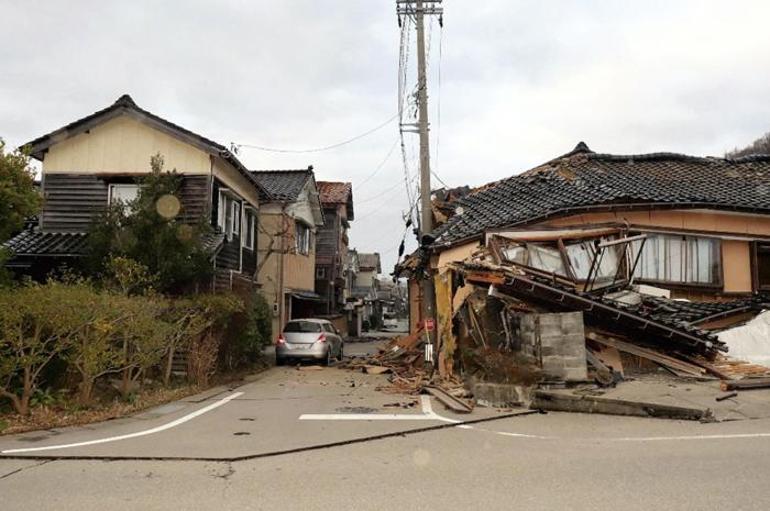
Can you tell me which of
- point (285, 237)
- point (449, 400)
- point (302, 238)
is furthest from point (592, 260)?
point (302, 238)

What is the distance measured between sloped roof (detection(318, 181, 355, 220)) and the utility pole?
71.7 ft

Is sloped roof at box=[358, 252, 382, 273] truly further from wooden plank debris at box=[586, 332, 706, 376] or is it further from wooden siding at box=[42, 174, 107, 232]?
wooden plank debris at box=[586, 332, 706, 376]

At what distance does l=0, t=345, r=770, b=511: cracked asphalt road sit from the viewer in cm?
509

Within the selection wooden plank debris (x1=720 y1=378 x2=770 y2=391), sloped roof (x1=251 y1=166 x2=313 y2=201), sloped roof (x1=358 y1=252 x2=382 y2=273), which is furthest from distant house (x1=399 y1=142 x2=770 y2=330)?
sloped roof (x1=358 y1=252 x2=382 y2=273)

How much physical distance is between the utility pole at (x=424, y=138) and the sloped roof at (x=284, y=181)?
1067 cm

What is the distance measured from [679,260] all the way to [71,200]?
17.0m

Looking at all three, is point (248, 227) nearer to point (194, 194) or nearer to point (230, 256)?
point (230, 256)

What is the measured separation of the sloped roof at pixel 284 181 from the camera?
86.4ft

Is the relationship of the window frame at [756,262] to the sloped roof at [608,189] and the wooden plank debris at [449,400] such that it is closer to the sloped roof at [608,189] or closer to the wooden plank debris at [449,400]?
the sloped roof at [608,189]

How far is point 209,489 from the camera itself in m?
5.46

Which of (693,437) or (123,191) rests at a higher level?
(123,191)

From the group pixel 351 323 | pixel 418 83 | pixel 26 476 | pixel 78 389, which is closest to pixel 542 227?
pixel 418 83

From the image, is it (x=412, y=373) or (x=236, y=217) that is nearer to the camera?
(x=412, y=373)

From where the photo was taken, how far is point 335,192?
39938 mm
